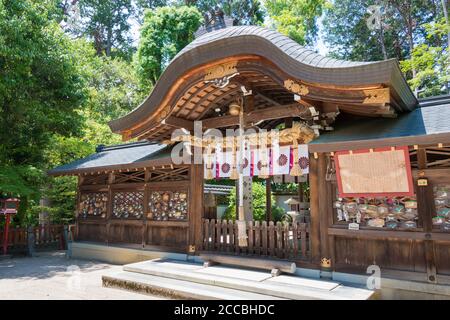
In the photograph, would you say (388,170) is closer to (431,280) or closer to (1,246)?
(431,280)

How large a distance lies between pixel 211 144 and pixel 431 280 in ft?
18.0

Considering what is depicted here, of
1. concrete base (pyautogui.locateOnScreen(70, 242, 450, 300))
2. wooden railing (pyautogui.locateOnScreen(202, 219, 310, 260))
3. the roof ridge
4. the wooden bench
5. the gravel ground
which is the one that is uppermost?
the roof ridge

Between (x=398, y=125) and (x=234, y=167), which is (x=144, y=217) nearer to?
(x=234, y=167)

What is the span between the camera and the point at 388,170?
231 inches

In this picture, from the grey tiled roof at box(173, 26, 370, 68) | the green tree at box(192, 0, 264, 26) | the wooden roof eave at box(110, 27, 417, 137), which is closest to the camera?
the wooden roof eave at box(110, 27, 417, 137)

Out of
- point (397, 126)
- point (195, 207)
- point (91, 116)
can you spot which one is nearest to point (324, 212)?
point (397, 126)

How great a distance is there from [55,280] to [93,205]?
343cm

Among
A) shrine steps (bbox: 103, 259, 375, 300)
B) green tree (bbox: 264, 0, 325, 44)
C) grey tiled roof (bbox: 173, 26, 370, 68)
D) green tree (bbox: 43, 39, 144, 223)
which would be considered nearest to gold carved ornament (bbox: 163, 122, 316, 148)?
grey tiled roof (bbox: 173, 26, 370, 68)

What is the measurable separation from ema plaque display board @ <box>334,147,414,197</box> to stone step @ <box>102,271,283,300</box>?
2.55 metres

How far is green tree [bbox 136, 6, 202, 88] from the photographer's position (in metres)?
22.7

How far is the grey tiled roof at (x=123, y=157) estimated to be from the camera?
31.4 ft

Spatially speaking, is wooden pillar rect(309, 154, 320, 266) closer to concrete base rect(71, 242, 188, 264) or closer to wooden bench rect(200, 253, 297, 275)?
wooden bench rect(200, 253, 297, 275)

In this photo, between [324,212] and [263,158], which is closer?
[324,212]

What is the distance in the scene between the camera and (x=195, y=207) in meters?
8.60
